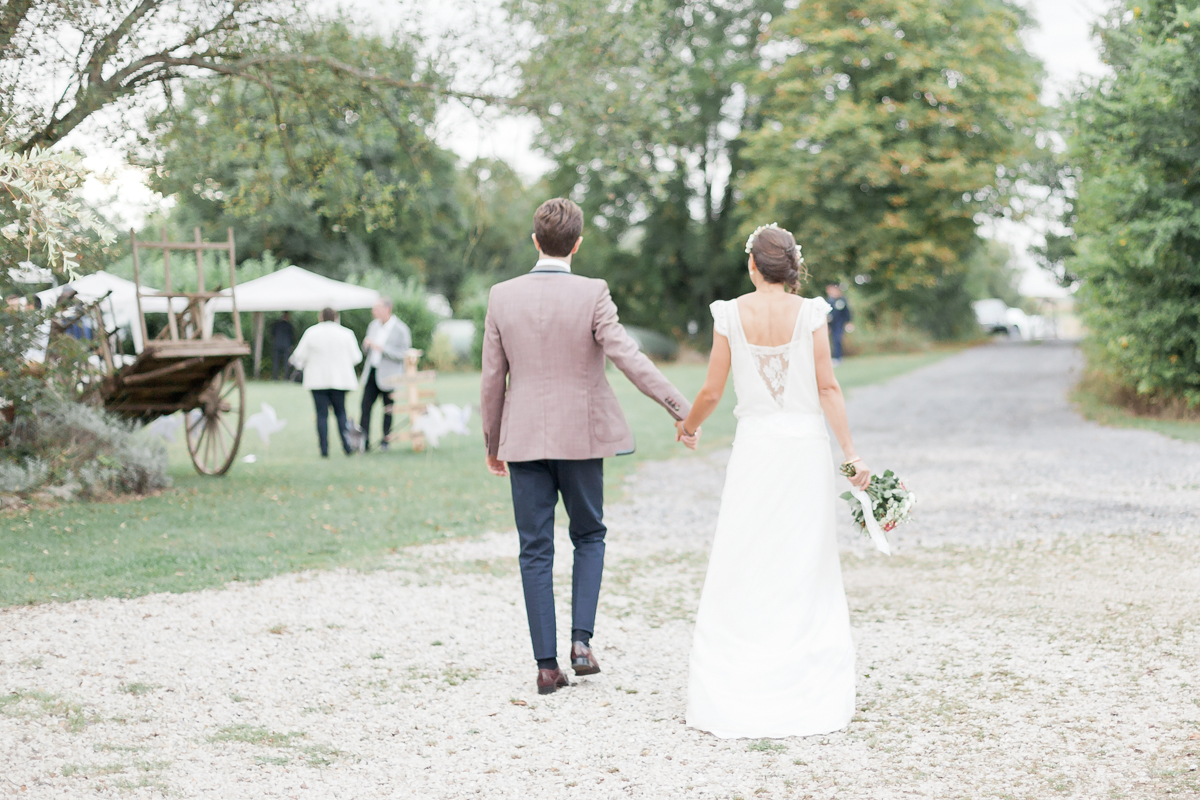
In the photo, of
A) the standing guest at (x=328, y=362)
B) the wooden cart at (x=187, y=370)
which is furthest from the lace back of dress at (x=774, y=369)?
the standing guest at (x=328, y=362)

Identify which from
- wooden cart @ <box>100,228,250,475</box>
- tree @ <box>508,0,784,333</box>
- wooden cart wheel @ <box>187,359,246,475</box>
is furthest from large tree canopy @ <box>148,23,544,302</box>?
tree @ <box>508,0,784,333</box>

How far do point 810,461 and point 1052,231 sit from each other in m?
20.5

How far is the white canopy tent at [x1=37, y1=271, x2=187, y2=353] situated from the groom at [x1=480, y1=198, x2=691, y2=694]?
2904 millimetres

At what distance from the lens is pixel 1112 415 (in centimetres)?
1644

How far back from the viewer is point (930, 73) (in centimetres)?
3325

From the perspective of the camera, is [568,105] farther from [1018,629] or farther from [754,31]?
[754,31]

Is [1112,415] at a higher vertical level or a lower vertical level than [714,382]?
lower

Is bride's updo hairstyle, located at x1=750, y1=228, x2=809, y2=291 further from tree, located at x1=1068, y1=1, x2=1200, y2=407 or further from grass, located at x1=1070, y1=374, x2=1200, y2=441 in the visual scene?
grass, located at x1=1070, y1=374, x2=1200, y2=441

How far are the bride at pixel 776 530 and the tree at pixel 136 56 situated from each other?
513cm

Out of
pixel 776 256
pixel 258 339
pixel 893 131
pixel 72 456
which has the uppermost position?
pixel 893 131

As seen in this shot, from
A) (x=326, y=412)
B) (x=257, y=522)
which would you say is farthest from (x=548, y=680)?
(x=326, y=412)

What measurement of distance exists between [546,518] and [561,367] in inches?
26.2

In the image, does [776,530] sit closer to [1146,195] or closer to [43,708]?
[43,708]

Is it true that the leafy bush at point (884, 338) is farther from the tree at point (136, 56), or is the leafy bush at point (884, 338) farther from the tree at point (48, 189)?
the tree at point (48, 189)
